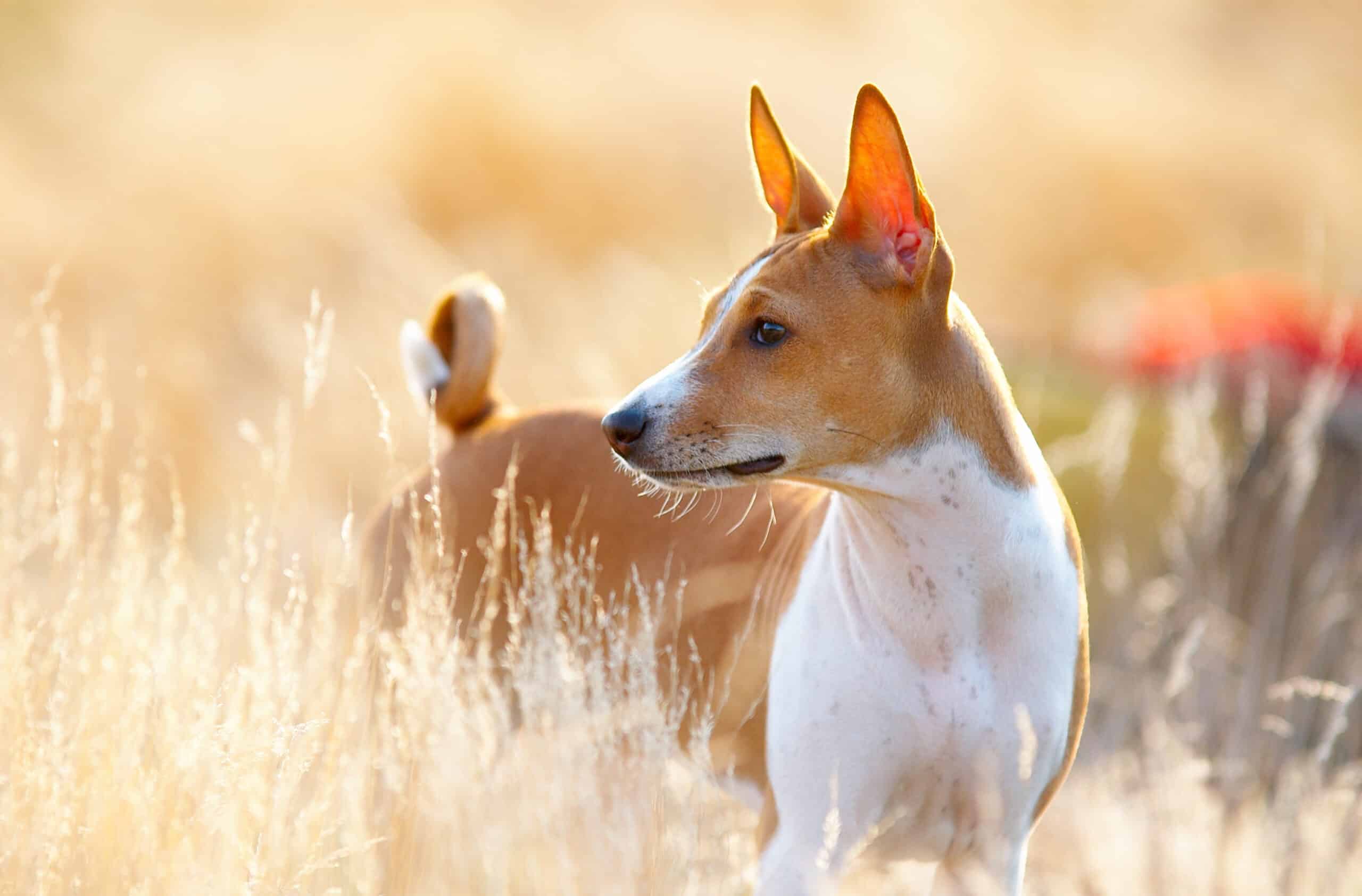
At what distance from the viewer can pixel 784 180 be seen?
3.26 meters

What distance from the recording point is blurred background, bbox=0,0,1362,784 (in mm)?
5742

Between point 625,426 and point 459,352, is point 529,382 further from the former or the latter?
point 625,426

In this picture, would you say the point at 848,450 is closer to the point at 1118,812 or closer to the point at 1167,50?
the point at 1118,812

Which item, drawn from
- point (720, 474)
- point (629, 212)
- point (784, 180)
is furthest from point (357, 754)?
point (629, 212)

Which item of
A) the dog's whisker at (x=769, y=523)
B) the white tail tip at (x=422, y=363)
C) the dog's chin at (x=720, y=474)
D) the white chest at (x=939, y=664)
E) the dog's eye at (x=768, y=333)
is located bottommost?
Result: the white chest at (x=939, y=664)

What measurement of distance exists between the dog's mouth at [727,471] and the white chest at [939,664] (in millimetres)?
245

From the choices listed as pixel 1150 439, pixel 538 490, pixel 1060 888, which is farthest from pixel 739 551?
pixel 1150 439

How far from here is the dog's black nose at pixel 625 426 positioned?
271cm

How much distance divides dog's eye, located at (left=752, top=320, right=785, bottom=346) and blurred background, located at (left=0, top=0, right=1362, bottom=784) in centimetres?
91

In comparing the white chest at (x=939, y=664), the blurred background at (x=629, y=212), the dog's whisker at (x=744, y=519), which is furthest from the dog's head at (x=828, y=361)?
the blurred background at (x=629, y=212)

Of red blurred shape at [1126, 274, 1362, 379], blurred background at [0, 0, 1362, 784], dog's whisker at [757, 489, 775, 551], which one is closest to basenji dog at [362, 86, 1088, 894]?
dog's whisker at [757, 489, 775, 551]

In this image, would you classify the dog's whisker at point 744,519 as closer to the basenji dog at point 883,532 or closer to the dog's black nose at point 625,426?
the basenji dog at point 883,532

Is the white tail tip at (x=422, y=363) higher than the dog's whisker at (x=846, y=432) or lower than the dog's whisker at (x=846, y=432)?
higher

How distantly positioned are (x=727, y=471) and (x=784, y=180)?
2.74 ft
